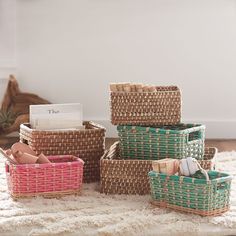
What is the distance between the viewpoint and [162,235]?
198 centimetres

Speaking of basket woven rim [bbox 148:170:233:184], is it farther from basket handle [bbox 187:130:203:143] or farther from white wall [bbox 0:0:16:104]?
white wall [bbox 0:0:16:104]

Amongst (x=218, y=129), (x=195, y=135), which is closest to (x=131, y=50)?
(x=218, y=129)

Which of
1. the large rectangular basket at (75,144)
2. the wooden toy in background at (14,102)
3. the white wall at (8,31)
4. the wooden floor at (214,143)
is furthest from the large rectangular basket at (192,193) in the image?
the white wall at (8,31)

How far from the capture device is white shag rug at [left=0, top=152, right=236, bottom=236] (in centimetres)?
199

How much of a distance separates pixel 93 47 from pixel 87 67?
0.45 feet

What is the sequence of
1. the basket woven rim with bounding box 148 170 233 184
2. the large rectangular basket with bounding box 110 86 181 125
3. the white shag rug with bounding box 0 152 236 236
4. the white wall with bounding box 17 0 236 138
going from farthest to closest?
1. the white wall with bounding box 17 0 236 138
2. the large rectangular basket with bounding box 110 86 181 125
3. the basket woven rim with bounding box 148 170 233 184
4. the white shag rug with bounding box 0 152 236 236

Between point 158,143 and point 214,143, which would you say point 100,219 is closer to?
point 158,143

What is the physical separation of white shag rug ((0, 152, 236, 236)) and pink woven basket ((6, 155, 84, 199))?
0.04m

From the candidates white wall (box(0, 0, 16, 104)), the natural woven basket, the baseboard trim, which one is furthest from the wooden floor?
the natural woven basket

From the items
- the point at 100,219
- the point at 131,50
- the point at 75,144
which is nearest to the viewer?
the point at 100,219

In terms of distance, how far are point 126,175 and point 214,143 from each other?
147 cm

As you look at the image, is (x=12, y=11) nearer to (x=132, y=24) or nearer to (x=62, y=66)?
(x=62, y=66)

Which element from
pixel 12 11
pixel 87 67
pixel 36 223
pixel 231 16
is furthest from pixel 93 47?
pixel 36 223

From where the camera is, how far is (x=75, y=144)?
2.63 m
